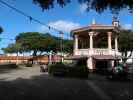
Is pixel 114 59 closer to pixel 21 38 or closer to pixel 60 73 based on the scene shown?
pixel 60 73

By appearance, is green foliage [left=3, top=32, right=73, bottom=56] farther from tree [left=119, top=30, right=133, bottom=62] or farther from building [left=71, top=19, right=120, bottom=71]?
building [left=71, top=19, right=120, bottom=71]

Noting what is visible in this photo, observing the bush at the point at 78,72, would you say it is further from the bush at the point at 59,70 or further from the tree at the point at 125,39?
the tree at the point at 125,39

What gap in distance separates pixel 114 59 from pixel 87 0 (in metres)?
35.9

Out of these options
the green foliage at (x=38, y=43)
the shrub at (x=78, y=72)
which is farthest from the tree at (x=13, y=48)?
the shrub at (x=78, y=72)

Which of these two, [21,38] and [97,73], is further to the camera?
[21,38]

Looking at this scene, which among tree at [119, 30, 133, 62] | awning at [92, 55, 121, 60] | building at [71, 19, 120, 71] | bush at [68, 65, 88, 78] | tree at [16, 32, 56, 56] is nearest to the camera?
bush at [68, 65, 88, 78]

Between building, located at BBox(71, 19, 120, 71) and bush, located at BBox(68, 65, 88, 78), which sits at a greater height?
building, located at BBox(71, 19, 120, 71)

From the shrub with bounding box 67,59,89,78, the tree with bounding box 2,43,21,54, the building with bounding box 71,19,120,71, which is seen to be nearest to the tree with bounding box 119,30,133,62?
the building with bounding box 71,19,120,71

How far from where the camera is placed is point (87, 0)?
13945mm

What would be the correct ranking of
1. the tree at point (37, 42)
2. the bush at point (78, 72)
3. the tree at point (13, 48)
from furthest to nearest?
the tree at point (13, 48)
the tree at point (37, 42)
the bush at point (78, 72)

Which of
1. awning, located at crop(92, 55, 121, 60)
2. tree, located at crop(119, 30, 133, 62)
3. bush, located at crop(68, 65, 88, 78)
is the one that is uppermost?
tree, located at crop(119, 30, 133, 62)

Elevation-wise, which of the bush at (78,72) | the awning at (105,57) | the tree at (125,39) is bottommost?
the bush at (78,72)

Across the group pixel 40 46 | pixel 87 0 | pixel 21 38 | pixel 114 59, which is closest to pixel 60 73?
pixel 114 59

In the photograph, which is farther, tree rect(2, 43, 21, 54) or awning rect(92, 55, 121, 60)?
tree rect(2, 43, 21, 54)
